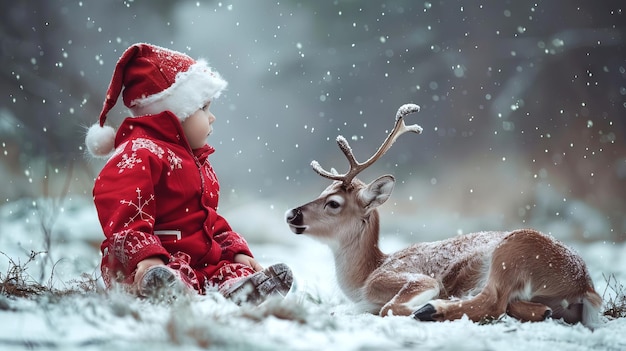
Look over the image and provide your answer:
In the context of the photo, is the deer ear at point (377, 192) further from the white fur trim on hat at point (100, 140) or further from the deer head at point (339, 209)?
the white fur trim on hat at point (100, 140)

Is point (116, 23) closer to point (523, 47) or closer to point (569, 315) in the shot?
point (523, 47)

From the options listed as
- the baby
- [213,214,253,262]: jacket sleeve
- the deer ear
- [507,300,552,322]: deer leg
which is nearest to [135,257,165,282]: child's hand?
the baby

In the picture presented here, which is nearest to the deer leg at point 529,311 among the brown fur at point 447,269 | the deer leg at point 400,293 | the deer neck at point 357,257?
the brown fur at point 447,269

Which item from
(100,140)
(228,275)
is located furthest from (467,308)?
(100,140)

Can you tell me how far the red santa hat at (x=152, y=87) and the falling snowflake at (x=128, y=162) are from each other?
265 mm

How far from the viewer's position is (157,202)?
228cm

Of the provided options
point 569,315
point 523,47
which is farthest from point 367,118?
point 569,315

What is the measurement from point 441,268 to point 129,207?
1048mm

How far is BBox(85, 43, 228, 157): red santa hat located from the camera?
238 centimetres

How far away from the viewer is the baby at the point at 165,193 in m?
2.09

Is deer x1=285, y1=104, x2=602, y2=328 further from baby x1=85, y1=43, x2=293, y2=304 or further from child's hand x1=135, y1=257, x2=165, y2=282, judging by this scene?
child's hand x1=135, y1=257, x2=165, y2=282

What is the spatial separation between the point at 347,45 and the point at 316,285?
1.94 meters

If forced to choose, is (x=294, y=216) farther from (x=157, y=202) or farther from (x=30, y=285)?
(x=30, y=285)

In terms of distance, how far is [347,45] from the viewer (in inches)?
173
